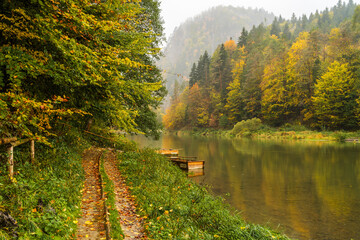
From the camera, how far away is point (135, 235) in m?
6.21

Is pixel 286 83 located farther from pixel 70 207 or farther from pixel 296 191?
pixel 70 207

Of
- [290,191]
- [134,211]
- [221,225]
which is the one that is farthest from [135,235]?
[290,191]

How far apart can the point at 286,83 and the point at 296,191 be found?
4536 centimetres

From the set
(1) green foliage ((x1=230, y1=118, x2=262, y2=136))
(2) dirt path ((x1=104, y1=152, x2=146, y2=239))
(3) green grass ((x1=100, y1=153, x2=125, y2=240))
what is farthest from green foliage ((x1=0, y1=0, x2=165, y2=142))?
(1) green foliage ((x1=230, y1=118, x2=262, y2=136))

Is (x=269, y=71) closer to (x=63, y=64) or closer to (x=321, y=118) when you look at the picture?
(x=321, y=118)

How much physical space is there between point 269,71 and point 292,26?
99.5m

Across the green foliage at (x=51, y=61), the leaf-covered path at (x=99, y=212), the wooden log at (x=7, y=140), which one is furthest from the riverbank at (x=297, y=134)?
the wooden log at (x=7, y=140)

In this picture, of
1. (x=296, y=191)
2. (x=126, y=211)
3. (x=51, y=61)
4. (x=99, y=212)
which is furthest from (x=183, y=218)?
(x=296, y=191)

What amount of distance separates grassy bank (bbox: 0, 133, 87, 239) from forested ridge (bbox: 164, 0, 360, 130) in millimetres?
46263

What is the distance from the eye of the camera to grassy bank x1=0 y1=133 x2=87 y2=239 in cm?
503

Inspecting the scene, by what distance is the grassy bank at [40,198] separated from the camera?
5.03 metres

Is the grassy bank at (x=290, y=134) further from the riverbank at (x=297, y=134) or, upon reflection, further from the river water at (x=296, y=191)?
the river water at (x=296, y=191)

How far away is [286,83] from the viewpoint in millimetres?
54938

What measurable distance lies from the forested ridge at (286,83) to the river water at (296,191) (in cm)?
2377
